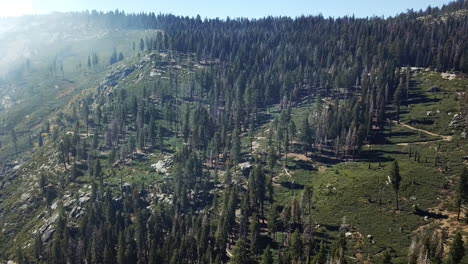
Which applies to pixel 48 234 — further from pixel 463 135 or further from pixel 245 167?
pixel 463 135

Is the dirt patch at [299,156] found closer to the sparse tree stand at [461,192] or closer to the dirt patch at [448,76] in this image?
the sparse tree stand at [461,192]

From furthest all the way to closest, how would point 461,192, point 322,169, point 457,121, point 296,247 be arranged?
point 457,121 < point 322,169 < point 461,192 < point 296,247

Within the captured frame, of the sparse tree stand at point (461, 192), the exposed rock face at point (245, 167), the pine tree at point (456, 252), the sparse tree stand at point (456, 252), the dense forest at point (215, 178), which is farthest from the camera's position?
the exposed rock face at point (245, 167)

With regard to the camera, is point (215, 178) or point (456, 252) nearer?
point (456, 252)

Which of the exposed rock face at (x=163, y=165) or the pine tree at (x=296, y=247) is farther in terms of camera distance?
the exposed rock face at (x=163, y=165)

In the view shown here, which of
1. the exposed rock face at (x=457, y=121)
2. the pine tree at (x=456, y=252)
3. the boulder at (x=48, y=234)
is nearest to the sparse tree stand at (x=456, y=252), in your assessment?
the pine tree at (x=456, y=252)

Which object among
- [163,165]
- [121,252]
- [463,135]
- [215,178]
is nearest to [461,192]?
[463,135]

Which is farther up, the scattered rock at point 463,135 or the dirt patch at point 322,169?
the scattered rock at point 463,135

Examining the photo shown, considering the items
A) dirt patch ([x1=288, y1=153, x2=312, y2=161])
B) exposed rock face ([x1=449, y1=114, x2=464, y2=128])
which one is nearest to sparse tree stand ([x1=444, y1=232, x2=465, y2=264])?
dirt patch ([x1=288, y1=153, x2=312, y2=161])

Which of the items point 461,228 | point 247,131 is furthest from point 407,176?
point 247,131

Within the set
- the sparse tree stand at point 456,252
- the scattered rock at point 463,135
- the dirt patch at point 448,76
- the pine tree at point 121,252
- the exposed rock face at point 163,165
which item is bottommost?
the pine tree at point 121,252

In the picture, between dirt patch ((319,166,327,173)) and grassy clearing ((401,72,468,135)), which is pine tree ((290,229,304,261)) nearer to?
dirt patch ((319,166,327,173))
